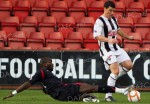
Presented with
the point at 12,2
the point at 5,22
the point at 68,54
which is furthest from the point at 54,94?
the point at 12,2

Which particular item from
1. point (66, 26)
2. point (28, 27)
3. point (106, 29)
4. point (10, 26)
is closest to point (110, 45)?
point (106, 29)

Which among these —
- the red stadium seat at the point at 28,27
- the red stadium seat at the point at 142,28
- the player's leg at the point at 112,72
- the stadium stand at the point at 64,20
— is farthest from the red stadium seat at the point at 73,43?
the player's leg at the point at 112,72

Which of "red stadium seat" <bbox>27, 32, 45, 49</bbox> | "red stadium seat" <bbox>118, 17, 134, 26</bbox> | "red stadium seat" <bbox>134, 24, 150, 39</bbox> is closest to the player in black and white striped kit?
"red stadium seat" <bbox>27, 32, 45, 49</bbox>

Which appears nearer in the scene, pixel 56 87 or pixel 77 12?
pixel 56 87

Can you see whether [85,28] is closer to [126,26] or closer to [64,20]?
[64,20]

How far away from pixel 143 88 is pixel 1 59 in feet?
11.2

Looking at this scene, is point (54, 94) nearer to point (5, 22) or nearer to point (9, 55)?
point (9, 55)

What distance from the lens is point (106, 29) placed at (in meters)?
12.9

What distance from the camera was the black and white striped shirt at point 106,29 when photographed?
12.7 meters

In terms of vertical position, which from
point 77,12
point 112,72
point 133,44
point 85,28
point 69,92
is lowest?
point 69,92

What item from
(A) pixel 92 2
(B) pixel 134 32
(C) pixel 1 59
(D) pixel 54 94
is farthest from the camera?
(A) pixel 92 2

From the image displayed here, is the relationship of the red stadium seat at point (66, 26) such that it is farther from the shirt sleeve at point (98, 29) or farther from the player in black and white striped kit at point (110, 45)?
the shirt sleeve at point (98, 29)

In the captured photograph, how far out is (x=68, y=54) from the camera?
630 inches

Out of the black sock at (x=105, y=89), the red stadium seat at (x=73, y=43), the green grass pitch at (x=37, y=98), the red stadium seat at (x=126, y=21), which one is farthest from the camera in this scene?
the red stadium seat at (x=126, y=21)
